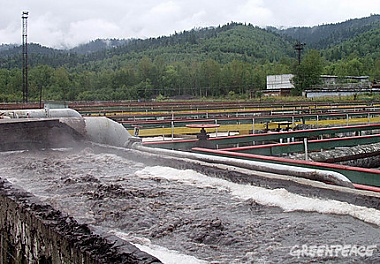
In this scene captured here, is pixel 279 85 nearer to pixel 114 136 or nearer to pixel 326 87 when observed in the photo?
pixel 326 87

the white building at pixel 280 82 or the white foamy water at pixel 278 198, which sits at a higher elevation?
the white building at pixel 280 82

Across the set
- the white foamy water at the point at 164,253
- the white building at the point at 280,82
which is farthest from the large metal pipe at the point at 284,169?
the white building at the point at 280,82

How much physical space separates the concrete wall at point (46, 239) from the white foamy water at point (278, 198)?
195cm

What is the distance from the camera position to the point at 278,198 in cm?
439

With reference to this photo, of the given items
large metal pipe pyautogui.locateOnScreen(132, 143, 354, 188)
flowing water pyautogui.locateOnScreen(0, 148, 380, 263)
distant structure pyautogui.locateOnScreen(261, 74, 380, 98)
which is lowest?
flowing water pyautogui.locateOnScreen(0, 148, 380, 263)

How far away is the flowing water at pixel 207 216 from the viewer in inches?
124

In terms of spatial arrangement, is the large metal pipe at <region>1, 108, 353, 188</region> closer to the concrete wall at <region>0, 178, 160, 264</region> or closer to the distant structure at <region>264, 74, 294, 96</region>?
the concrete wall at <region>0, 178, 160, 264</region>

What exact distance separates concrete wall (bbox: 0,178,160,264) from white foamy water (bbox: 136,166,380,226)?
76.7 inches

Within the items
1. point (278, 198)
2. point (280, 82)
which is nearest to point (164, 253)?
point (278, 198)

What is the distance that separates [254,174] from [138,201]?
1410 mm

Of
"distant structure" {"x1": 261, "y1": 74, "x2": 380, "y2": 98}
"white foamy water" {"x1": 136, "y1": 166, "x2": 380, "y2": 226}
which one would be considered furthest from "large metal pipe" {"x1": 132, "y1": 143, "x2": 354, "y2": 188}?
"distant structure" {"x1": 261, "y1": 74, "x2": 380, "y2": 98}

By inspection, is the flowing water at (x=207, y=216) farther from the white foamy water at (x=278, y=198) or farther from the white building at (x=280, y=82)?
the white building at (x=280, y=82)

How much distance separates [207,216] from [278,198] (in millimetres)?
808

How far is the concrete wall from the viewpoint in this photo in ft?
8.90
